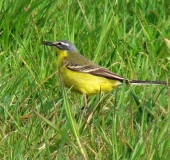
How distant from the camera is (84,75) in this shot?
282 inches

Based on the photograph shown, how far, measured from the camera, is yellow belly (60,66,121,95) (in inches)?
272

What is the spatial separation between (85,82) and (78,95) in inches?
5.8

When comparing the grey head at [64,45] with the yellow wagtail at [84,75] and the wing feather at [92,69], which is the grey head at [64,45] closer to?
the yellow wagtail at [84,75]

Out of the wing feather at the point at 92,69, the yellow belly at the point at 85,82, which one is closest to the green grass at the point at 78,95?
the yellow belly at the point at 85,82

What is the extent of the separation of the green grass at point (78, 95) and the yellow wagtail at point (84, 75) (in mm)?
107

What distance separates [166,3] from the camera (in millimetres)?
8930

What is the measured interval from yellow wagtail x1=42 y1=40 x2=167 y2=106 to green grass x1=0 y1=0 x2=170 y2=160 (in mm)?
107

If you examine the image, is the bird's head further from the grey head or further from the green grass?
the green grass

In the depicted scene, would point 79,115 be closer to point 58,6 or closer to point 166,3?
point 58,6

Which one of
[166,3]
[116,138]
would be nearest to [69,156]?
[116,138]

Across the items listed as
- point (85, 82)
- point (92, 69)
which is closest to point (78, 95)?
point (85, 82)

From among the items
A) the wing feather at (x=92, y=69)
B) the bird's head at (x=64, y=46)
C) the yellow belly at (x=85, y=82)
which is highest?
the bird's head at (x=64, y=46)

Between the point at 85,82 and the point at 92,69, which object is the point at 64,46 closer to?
the point at 92,69

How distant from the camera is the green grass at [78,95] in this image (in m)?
5.10
